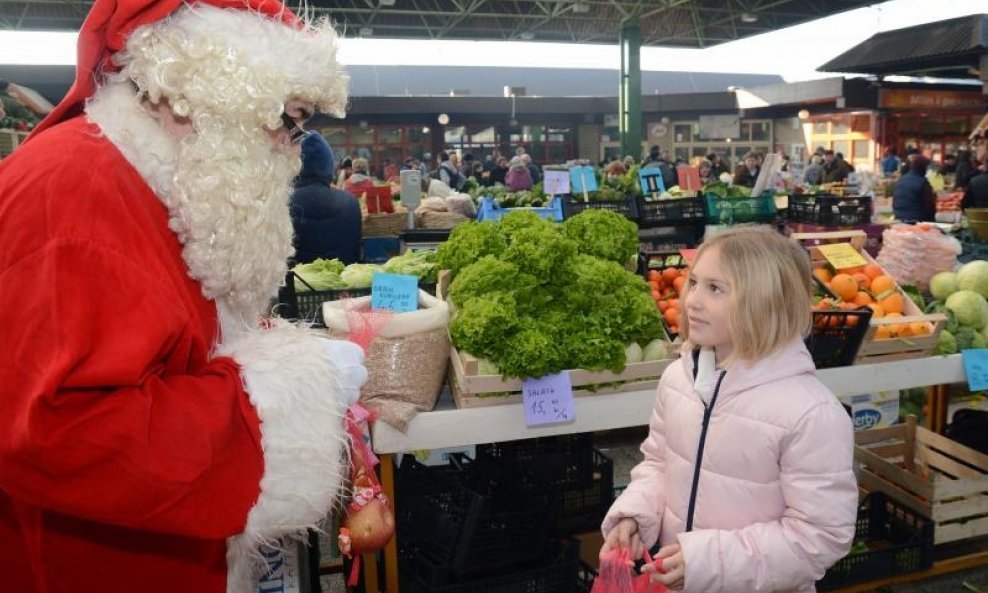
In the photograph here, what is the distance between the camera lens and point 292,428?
1340mm

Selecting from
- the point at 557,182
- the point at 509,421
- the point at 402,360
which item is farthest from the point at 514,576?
the point at 557,182

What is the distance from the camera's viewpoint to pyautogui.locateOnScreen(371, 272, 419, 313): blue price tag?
243 cm

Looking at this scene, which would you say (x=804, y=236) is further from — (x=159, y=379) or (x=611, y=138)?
(x=611, y=138)

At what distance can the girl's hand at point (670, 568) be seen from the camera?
1.66m

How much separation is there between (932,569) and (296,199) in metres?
3.88

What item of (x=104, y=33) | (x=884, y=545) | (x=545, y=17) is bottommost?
(x=884, y=545)

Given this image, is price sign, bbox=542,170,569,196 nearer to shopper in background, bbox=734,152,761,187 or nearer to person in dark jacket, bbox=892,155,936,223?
person in dark jacket, bbox=892,155,936,223

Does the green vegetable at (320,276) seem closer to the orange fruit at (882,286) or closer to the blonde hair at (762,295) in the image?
the blonde hair at (762,295)

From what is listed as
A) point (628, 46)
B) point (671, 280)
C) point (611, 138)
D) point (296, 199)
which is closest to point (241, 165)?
point (671, 280)

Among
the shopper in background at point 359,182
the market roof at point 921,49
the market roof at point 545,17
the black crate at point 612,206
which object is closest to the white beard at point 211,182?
the black crate at point 612,206

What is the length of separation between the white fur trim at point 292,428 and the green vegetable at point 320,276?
1.88 metres

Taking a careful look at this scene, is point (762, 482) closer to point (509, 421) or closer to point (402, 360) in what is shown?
point (509, 421)

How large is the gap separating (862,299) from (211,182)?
2909 mm

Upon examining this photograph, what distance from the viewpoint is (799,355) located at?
5.84 feet
